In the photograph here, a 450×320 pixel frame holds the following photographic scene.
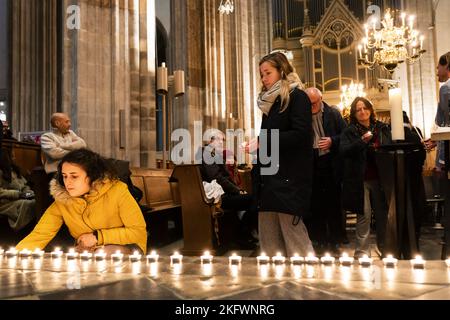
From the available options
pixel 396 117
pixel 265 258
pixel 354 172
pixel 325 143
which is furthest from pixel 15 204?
pixel 396 117

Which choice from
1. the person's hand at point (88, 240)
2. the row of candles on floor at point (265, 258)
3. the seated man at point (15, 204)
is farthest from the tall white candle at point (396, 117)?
the seated man at point (15, 204)

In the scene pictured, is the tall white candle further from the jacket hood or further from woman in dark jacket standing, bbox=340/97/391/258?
the jacket hood

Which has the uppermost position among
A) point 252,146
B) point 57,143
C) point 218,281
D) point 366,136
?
point 57,143

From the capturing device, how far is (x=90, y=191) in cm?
267

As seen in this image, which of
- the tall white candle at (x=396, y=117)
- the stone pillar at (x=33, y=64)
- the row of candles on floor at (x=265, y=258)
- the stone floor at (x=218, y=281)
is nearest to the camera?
the stone floor at (x=218, y=281)

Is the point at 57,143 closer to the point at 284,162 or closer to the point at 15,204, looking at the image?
the point at 15,204

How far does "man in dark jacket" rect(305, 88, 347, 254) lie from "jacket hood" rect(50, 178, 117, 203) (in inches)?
76.9

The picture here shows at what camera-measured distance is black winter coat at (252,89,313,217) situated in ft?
8.93

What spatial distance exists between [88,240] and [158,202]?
373 cm

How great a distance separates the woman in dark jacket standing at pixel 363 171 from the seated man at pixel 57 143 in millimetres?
2661

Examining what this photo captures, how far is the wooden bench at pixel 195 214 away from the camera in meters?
5.23

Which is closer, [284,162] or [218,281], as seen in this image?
[218,281]

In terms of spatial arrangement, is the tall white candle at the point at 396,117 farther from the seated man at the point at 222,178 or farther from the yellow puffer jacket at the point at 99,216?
the seated man at the point at 222,178

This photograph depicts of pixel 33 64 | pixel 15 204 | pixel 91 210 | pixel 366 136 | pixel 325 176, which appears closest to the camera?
pixel 91 210
